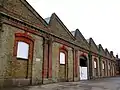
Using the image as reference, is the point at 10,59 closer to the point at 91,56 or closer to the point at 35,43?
the point at 35,43

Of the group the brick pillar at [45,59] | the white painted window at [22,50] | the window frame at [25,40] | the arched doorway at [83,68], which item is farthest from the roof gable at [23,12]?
the arched doorway at [83,68]

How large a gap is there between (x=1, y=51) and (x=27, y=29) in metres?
3.05

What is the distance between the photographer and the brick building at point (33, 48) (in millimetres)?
10070

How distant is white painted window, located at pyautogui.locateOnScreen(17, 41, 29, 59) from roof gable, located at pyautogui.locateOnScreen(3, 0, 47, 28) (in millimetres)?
1971

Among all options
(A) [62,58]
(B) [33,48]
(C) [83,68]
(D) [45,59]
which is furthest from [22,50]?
(C) [83,68]

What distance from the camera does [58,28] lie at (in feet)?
51.8

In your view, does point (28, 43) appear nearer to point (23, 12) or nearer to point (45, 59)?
point (45, 59)

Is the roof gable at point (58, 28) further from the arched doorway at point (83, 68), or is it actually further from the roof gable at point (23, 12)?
the arched doorway at point (83, 68)

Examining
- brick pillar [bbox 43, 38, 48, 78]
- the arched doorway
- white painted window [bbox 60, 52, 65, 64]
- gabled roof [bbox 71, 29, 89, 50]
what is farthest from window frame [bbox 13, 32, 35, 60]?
the arched doorway

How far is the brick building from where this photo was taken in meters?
10.1

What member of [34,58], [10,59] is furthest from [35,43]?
[10,59]

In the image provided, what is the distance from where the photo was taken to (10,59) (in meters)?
10.1

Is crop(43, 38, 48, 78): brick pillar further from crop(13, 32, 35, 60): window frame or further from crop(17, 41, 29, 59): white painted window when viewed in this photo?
crop(17, 41, 29, 59): white painted window

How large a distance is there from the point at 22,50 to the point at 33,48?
116 cm
